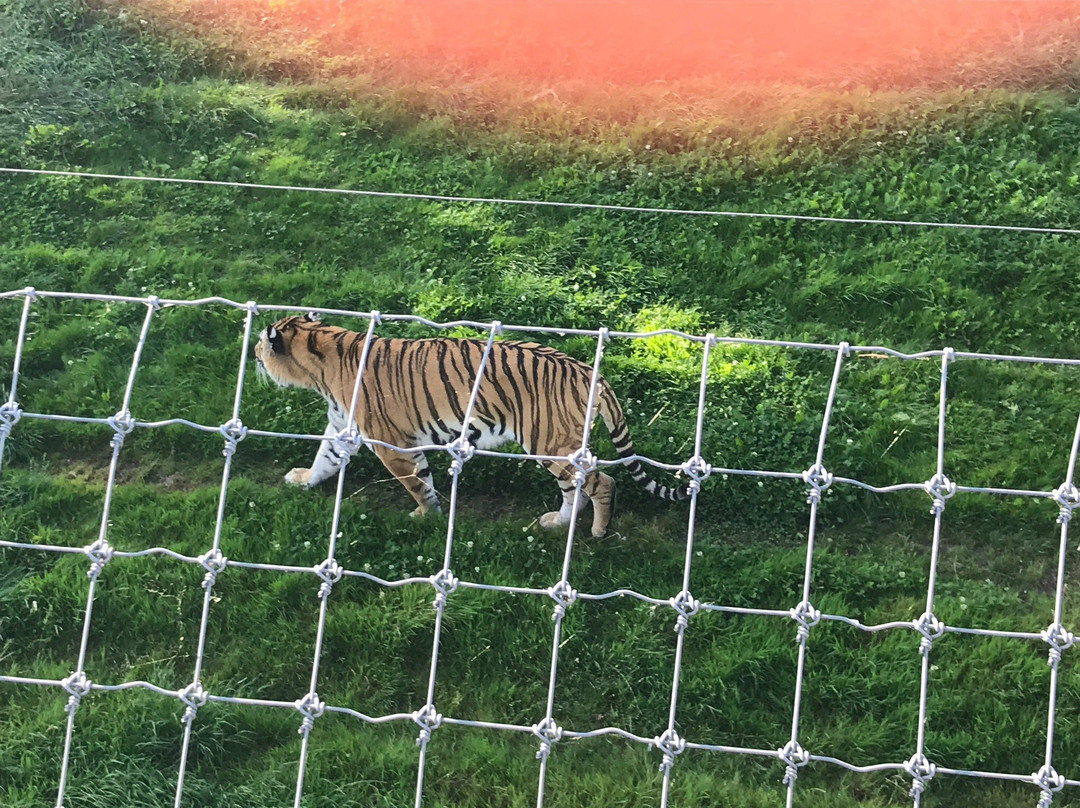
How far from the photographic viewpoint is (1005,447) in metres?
4.19

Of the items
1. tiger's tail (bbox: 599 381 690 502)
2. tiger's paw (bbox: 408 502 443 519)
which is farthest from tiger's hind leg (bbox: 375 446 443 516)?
tiger's tail (bbox: 599 381 690 502)

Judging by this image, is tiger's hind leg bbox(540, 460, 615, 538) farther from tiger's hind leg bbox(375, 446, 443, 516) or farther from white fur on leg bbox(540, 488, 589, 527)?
tiger's hind leg bbox(375, 446, 443, 516)

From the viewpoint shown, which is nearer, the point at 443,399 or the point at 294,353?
the point at 443,399

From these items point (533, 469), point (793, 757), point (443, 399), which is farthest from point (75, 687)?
point (533, 469)

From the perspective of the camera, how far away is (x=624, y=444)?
390 centimetres

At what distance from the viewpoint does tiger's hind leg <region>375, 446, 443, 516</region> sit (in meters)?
3.91

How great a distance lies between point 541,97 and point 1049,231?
3.43 m

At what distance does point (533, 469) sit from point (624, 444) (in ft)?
1.63

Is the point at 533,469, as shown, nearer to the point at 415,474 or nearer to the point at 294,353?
the point at 415,474

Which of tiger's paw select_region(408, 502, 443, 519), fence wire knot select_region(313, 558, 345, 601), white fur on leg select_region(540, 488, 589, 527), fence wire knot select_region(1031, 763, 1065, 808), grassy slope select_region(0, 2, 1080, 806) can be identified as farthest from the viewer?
tiger's paw select_region(408, 502, 443, 519)

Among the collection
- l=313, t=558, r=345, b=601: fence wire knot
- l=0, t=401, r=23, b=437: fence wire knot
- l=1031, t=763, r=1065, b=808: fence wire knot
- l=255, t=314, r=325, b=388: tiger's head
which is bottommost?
l=1031, t=763, r=1065, b=808: fence wire knot

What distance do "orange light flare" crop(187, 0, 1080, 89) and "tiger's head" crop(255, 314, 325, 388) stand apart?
3.45 metres

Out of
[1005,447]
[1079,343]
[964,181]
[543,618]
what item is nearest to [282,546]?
[543,618]

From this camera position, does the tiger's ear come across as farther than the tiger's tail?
Yes
